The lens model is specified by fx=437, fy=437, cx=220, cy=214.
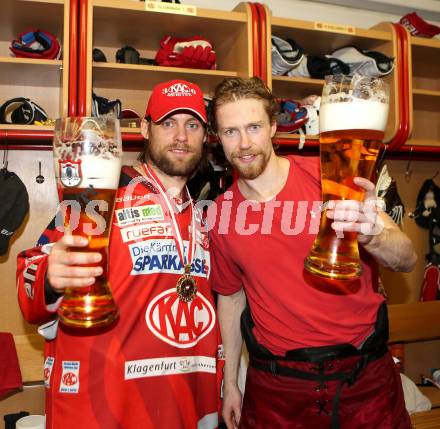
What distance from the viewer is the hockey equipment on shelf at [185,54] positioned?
81.5 inches

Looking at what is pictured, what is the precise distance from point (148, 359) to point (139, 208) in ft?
1.54

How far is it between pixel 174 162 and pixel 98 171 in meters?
0.60

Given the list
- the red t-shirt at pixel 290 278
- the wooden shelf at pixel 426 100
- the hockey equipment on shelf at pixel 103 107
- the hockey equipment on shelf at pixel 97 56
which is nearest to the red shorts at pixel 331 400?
the red t-shirt at pixel 290 278

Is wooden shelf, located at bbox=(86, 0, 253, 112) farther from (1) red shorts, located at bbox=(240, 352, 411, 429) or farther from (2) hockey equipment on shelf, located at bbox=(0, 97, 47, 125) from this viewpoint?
(1) red shorts, located at bbox=(240, 352, 411, 429)

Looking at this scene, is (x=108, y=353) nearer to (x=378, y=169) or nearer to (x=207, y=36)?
(x=207, y=36)

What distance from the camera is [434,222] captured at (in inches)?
113

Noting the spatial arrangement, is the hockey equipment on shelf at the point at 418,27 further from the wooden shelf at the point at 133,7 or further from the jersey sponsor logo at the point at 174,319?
the jersey sponsor logo at the point at 174,319

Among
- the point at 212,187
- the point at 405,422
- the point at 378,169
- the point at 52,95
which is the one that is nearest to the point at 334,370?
the point at 405,422

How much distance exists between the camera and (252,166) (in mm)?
1420

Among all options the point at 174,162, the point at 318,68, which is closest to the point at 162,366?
the point at 174,162

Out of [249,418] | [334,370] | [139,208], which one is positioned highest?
[139,208]

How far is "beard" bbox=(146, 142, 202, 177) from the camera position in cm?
148

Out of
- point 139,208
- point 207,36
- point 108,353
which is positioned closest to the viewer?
point 108,353

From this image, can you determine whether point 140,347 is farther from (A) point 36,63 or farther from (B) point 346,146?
(A) point 36,63
